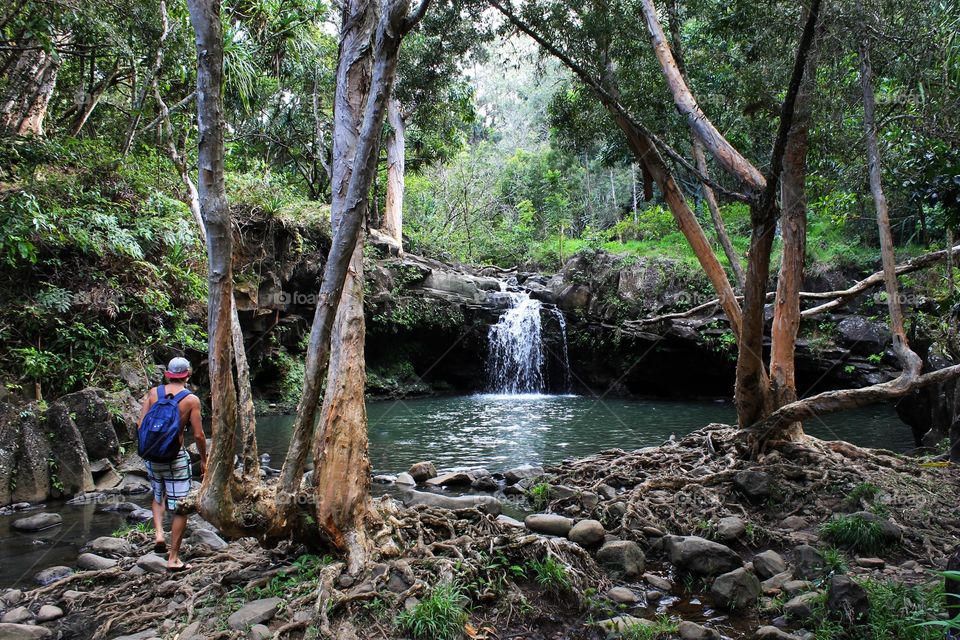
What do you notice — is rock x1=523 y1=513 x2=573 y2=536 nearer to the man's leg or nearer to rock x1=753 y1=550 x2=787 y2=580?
rock x1=753 y1=550 x2=787 y2=580

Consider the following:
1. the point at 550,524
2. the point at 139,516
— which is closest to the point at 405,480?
the point at 550,524

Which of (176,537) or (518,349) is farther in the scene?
(518,349)

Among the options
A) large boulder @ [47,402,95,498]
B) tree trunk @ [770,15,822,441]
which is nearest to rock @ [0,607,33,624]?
large boulder @ [47,402,95,498]

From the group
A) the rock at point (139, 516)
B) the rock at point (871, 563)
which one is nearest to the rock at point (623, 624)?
the rock at point (871, 563)

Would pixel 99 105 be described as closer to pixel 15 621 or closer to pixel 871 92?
pixel 15 621

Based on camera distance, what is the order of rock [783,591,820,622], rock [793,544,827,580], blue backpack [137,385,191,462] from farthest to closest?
blue backpack [137,385,191,462], rock [793,544,827,580], rock [783,591,820,622]

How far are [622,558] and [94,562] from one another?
455 cm

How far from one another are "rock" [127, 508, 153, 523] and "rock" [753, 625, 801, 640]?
6.05m

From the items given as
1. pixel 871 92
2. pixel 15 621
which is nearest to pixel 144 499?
pixel 15 621

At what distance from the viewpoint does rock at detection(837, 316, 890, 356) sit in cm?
1421

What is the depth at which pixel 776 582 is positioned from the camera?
4309 mm

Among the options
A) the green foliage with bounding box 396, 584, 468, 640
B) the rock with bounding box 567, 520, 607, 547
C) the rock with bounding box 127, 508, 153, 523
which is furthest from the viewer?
the rock with bounding box 127, 508, 153, 523

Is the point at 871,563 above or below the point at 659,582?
above

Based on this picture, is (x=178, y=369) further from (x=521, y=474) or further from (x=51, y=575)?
(x=521, y=474)
